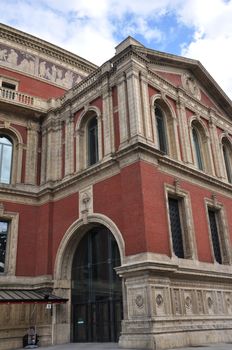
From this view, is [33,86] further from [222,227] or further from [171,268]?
[171,268]

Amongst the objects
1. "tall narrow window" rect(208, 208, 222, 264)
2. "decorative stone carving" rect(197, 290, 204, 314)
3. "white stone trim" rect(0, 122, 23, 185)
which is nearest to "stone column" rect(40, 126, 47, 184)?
"white stone trim" rect(0, 122, 23, 185)

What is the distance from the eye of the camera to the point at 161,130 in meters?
21.3

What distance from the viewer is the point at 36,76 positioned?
2742 cm

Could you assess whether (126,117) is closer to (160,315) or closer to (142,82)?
(142,82)

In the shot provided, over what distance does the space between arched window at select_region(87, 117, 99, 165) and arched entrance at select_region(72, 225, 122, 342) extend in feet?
13.4

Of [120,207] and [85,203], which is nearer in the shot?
[120,207]

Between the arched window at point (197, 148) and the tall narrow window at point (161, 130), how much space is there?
2.76 m

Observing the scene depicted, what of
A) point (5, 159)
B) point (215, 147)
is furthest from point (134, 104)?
point (5, 159)

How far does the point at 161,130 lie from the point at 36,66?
12216 mm

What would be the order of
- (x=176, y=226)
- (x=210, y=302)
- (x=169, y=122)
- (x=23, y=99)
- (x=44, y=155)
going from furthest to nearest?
1. (x=23, y=99)
2. (x=44, y=155)
3. (x=169, y=122)
4. (x=176, y=226)
5. (x=210, y=302)

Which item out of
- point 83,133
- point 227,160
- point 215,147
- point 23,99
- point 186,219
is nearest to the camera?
point 186,219

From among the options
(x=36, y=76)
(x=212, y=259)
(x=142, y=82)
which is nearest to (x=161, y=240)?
(x=212, y=259)

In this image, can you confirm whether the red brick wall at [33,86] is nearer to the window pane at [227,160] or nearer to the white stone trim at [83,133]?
the white stone trim at [83,133]

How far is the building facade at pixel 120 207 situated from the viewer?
16125 mm
